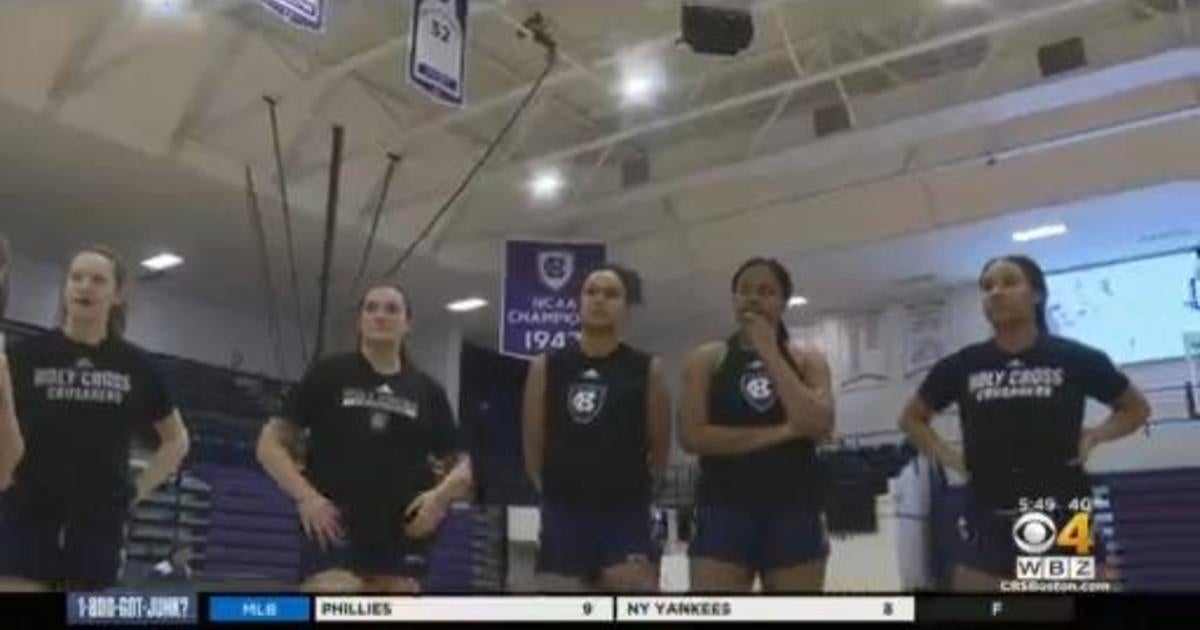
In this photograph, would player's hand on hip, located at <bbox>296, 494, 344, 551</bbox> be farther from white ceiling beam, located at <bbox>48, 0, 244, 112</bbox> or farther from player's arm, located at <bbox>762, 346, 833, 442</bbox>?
white ceiling beam, located at <bbox>48, 0, 244, 112</bbox>

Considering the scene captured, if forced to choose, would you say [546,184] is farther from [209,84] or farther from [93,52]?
[93,52]

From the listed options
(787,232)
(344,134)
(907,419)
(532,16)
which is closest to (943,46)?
(532,16)

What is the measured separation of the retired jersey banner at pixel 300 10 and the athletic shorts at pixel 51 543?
101 centimetres

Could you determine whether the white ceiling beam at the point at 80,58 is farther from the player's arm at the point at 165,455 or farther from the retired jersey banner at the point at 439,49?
the player's arm at the point at 165,455

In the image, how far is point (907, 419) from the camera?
1.64 m

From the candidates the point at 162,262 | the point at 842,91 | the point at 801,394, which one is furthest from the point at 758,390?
the point at 842,91

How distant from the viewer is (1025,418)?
1429mm

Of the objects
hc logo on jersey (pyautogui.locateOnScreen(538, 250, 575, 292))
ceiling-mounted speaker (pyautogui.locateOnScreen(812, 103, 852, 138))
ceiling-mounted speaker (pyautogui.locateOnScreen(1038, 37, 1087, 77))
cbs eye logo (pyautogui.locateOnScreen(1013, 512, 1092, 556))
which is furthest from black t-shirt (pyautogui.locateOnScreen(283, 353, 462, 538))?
ceiling-mounted speaker (pyautogui.locateOnScreen(1038, 37, 1087, 77))

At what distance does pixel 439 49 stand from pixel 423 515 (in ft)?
2.99

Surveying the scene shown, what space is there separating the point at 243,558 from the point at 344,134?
1.02 m

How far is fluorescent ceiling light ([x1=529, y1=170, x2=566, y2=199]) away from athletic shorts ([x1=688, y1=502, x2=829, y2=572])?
0.91 metres

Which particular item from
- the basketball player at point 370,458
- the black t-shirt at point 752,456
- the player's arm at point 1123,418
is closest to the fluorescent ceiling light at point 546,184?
the basketball player at point 370,458

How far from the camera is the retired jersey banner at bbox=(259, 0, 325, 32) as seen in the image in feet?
6.81

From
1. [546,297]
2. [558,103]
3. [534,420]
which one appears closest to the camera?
[534,420]
